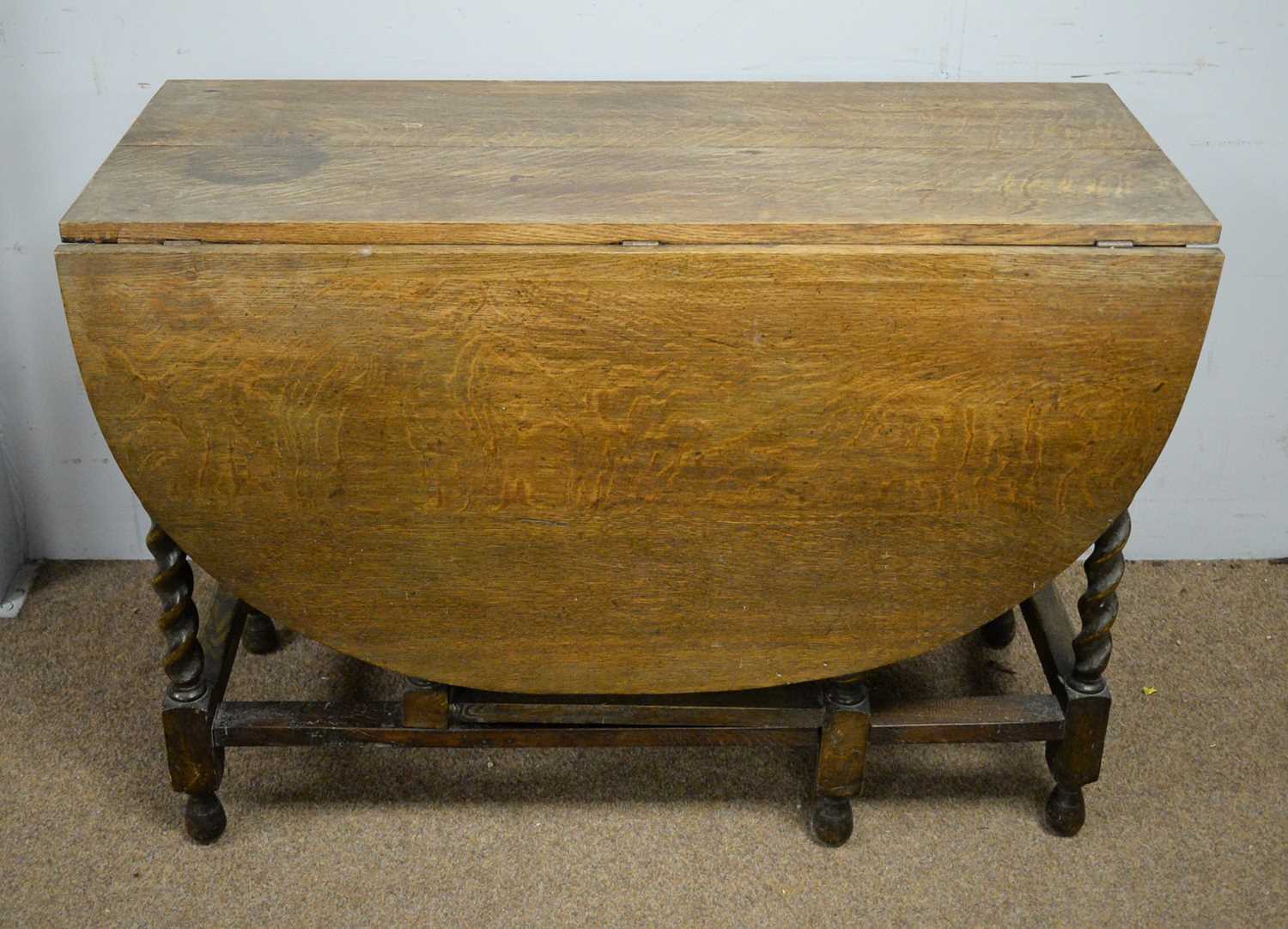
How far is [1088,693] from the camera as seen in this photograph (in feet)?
5.82

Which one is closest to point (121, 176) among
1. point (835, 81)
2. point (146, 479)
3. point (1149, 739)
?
point (146, 479)

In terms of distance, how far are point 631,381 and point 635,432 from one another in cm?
6

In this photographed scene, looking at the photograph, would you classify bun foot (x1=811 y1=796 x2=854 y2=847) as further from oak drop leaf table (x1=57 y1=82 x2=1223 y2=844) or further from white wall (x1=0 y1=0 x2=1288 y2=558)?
white wall (x1=0 y1=0 x2=1288 y2=558)

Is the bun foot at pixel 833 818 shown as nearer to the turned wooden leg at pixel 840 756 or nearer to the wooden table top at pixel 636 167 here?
the turned wooden leg at pixel 840 756

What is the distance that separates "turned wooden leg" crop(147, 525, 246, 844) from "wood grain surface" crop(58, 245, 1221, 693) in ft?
0.42

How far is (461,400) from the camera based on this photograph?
1487mm

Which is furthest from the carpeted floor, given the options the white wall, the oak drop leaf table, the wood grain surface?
the white wall

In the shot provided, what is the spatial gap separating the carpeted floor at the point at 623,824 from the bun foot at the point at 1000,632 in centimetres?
5

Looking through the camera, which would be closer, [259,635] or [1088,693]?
[1088,693]

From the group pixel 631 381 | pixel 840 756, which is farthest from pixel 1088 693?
pixel 631 381

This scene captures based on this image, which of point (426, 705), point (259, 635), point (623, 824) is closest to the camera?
point (426, 705)

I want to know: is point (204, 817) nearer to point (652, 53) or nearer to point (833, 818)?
point (833, 818)

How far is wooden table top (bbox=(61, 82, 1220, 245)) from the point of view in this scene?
142 cm

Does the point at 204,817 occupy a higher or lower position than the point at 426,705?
lower
